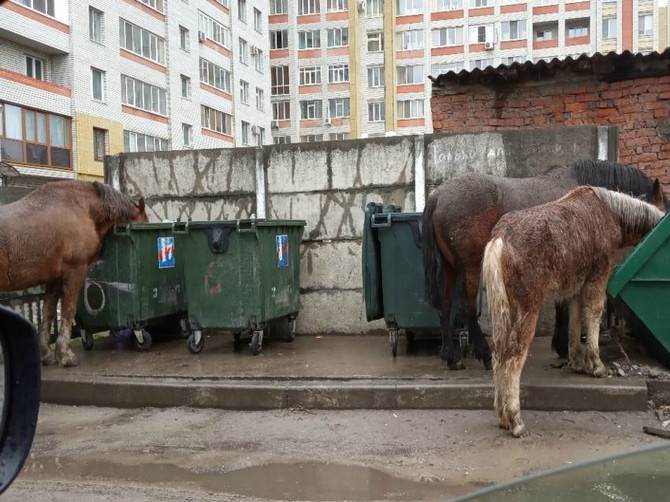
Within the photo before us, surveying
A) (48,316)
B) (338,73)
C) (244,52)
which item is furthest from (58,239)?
(338,73)

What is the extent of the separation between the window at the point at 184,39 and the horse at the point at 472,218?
1488 inches

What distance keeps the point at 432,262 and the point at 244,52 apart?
4658 cm

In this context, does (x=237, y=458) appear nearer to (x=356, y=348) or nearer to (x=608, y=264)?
(x=356, y=348)

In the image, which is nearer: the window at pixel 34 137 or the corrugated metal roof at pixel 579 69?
the corrugated metal roof at pixel 579 69

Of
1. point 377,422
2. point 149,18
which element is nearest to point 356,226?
point 377,422

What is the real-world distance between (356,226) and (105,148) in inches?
1082

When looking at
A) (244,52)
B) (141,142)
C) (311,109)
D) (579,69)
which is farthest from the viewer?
(311,109)

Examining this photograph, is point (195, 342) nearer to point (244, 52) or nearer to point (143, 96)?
point (143, 96)

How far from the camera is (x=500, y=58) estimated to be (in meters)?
49.0

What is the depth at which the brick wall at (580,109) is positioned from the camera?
8711 mm

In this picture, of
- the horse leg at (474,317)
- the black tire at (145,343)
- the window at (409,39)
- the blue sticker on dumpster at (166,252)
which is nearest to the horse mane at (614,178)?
the horse leg at (474,317)

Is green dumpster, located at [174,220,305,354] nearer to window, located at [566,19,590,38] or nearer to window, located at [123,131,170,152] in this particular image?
window, located at [123,131,170,152]

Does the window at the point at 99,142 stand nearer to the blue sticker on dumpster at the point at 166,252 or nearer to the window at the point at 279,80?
the blue sticker on dumpster at the point at 166,252

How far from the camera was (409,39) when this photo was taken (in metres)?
52.2
